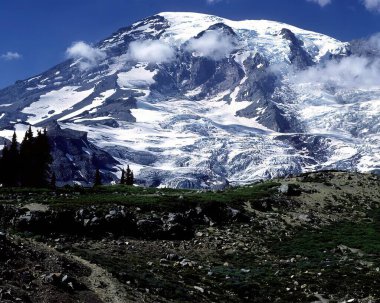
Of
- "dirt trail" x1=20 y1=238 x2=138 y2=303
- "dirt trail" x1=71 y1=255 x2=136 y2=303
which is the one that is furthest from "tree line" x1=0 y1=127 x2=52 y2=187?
"dirt trail" x1=71 y1=255 x2=136 y2=303

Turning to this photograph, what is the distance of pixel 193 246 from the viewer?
47969mm

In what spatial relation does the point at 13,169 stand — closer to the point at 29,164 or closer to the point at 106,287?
the point at 29,164

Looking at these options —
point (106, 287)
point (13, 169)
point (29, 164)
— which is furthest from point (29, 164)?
point (106, 287)

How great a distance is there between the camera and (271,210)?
60.6m

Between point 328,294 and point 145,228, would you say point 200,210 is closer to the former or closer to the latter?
point 145,228

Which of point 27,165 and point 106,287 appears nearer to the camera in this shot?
point 106,287

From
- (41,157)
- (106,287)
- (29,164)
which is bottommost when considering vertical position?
(106,287)

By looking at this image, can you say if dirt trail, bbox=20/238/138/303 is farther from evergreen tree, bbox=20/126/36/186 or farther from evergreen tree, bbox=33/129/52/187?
evergreen tree, bbox=33/129/52/187

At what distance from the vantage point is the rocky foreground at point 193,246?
32906mm

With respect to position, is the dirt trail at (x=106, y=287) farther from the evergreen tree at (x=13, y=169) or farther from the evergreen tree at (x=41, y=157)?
the evergreen tree at (x=13, y=169)

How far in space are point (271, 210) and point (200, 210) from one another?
8.79 metres


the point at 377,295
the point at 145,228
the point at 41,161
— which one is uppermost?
the point at 41,161

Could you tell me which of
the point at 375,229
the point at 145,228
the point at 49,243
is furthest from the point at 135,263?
the point at 375,229

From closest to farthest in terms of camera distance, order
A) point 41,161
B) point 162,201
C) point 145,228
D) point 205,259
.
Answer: point 205,259, point 145,228, point 162,201, point 41,161
